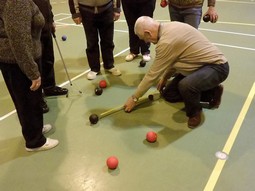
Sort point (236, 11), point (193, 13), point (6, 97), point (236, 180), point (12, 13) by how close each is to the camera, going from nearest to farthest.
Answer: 1. point (12, 13)
2. point (236, 180)
3. point (193, 13)
4. point (6, 97)
5. point (236, 11)

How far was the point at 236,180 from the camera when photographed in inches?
79.2

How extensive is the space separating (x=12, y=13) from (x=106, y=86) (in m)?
1.91

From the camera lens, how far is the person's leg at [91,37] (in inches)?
129

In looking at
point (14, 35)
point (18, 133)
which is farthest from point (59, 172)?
point (14, 35)

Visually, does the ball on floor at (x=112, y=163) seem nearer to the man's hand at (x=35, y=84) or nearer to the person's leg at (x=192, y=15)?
the man's hand at (x=35, y=84)

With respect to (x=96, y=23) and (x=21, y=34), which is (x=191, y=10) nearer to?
(x=96, y=23)

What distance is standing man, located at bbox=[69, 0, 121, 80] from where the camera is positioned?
3227mm

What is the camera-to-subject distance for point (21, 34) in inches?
67.3

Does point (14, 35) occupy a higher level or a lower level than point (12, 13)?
lower

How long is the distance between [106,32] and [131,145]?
1666 mm

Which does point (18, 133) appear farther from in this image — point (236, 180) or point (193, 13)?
point (193, 13)

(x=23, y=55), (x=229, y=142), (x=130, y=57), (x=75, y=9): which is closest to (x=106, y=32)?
(x=75, y=9)

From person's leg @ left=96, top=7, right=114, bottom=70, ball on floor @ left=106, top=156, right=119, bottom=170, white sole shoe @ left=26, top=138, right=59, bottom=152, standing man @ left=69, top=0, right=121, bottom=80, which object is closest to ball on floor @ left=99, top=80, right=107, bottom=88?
standing man @ left=69, top=0, right=121, bottom=80

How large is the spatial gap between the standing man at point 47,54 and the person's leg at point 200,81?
1.48 m
